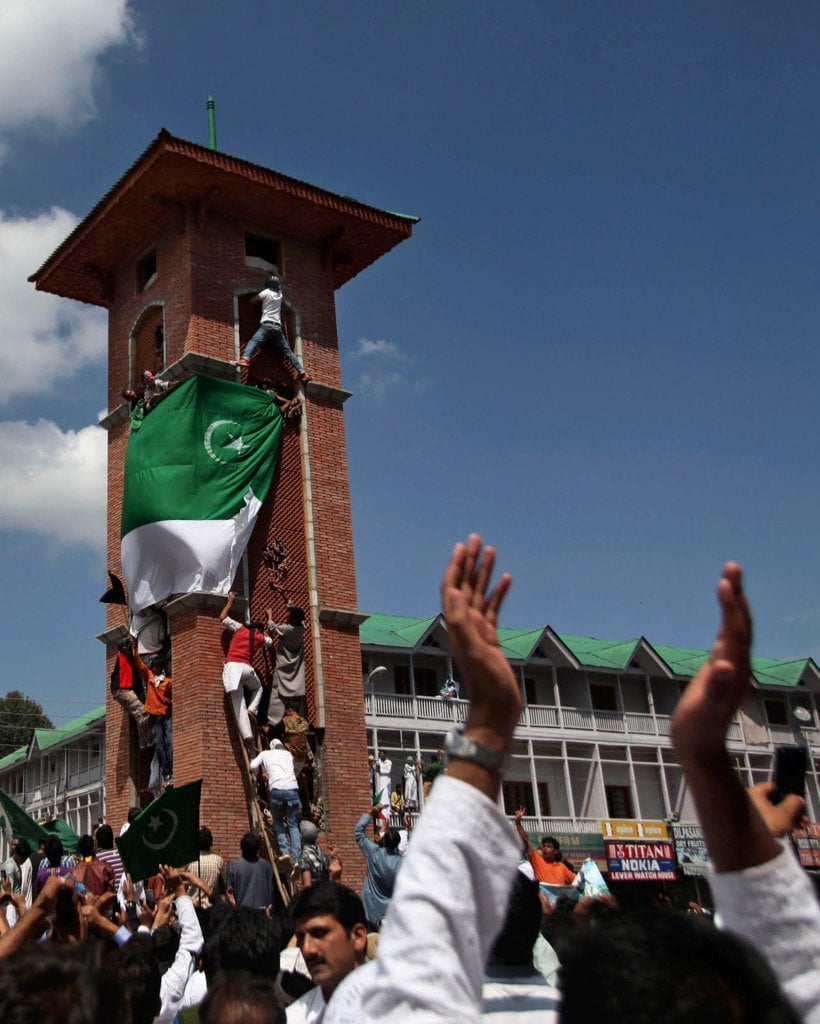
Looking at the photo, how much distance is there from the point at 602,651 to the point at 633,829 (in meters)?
8.20

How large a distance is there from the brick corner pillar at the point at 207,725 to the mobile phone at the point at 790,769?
535 inches

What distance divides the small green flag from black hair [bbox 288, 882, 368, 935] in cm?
633

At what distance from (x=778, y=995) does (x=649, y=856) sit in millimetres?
34672

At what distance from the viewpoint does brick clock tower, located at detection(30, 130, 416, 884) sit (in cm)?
1648

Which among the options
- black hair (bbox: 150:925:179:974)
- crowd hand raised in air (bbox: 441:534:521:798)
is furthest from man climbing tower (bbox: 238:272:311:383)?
crowd hand raised in air (bbox: 441:534:521:798)

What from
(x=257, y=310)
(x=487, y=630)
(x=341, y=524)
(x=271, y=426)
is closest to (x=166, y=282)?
(x=257, y=310)

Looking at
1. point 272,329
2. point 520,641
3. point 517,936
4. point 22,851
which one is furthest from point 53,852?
point 520,641

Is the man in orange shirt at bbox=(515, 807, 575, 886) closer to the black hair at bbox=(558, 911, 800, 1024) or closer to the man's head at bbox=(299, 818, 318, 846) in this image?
the man's head at bbox=(299, 818, 318, 846)

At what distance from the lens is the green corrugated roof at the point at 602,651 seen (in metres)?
40.6

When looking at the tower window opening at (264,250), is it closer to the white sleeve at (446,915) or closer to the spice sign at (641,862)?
the white sleeve at (446,915)

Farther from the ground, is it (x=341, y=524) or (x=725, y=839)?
(x=341, y=524)

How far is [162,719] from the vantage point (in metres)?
16.7

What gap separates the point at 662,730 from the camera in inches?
1633

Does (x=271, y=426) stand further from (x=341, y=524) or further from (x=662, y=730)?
(x=662, y=730)
